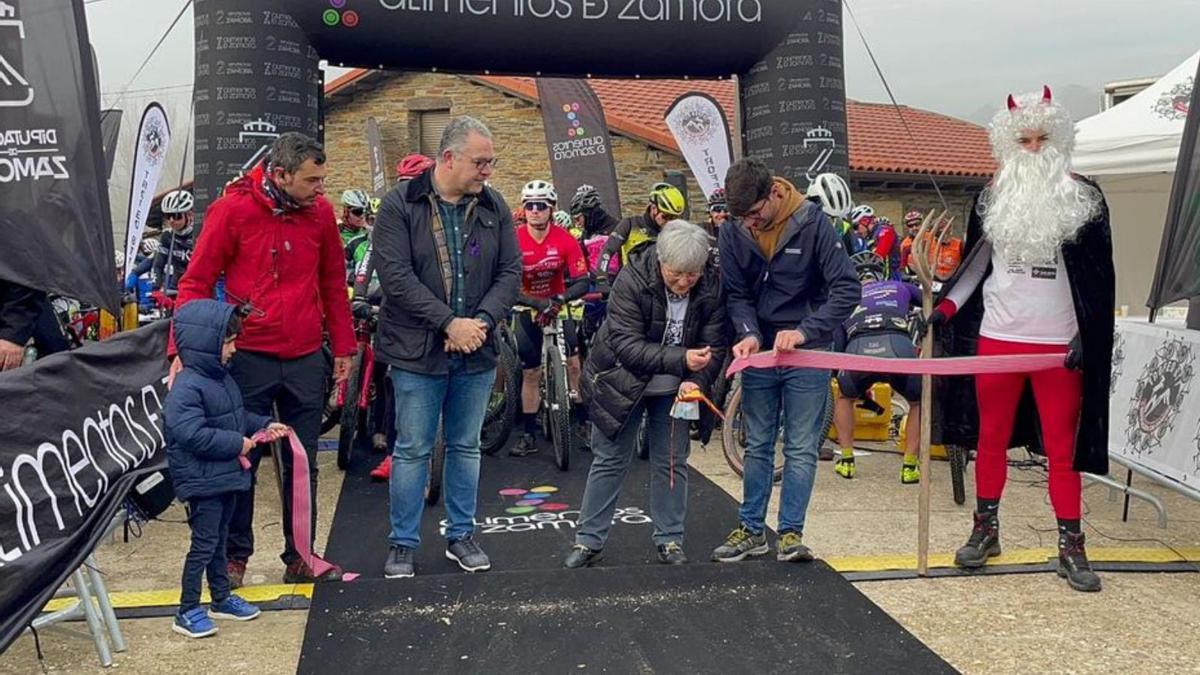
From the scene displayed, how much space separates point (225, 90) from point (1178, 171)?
5.85 metres

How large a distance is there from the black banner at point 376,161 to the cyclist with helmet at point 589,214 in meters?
11.1

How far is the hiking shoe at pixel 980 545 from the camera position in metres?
4.91

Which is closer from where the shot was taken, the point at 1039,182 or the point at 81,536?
the point at 81,536

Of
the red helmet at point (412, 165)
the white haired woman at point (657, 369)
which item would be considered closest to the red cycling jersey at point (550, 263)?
the red helmet at point (412, 165)

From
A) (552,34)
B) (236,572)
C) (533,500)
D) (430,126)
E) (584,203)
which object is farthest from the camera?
(430,126)

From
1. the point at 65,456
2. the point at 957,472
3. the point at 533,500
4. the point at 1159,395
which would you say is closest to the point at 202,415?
the point at 65,456

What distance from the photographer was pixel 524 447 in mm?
7816

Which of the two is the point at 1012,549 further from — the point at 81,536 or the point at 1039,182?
the point at 81,536

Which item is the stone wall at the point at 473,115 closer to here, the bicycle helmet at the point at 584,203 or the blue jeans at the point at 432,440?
the bicycle helmet at the point at 584,203

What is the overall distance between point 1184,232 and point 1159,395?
109 cm

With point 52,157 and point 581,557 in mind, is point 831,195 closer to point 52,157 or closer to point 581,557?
point 581,557

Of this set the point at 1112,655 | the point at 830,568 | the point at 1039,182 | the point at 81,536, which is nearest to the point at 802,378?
the point at 830,568

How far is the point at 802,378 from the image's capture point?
16.1 feet

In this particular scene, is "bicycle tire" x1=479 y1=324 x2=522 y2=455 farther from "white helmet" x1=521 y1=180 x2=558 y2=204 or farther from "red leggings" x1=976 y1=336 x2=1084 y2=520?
"red leggings" x1=976 y1=336 x2=1084 y2=520
